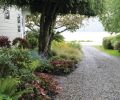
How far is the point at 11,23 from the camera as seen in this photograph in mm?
25500

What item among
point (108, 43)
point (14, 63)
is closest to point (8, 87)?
point (14, 63)

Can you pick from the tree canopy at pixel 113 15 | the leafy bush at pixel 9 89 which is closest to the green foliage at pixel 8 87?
the leafy bush at pixel 9 89

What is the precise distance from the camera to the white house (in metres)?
23.6

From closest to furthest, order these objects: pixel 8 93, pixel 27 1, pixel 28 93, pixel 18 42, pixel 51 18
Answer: pixel 8 93 → pixel 28 93 → pixel 27 1 → pixel 51 18 → pixel 18 42

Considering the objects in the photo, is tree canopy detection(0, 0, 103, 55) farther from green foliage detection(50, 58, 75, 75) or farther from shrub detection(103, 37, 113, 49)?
shrub detection(103, 37, 113, 49)

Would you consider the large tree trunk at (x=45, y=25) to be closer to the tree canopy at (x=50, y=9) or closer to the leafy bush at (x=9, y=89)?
the tree canopy at (x=50, y=9)

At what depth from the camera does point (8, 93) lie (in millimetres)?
7680

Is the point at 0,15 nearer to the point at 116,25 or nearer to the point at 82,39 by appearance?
the point at 116,25

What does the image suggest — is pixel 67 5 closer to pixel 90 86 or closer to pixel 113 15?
pixel 90 86

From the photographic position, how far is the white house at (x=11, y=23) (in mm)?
23625

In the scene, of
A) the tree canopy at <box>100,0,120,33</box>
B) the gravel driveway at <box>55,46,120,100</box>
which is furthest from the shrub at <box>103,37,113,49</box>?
the gravel driveway at <box>55,46,120,100</box>

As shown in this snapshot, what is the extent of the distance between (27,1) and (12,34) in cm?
815

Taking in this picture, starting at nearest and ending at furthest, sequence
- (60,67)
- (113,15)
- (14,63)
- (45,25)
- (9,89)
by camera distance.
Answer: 1. (9,89)
2. (14,63)
3. (60,67)
4. (45,25)
5. (113,15)

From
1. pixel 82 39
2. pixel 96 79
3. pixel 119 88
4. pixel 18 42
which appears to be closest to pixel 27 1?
pixel 18 42
